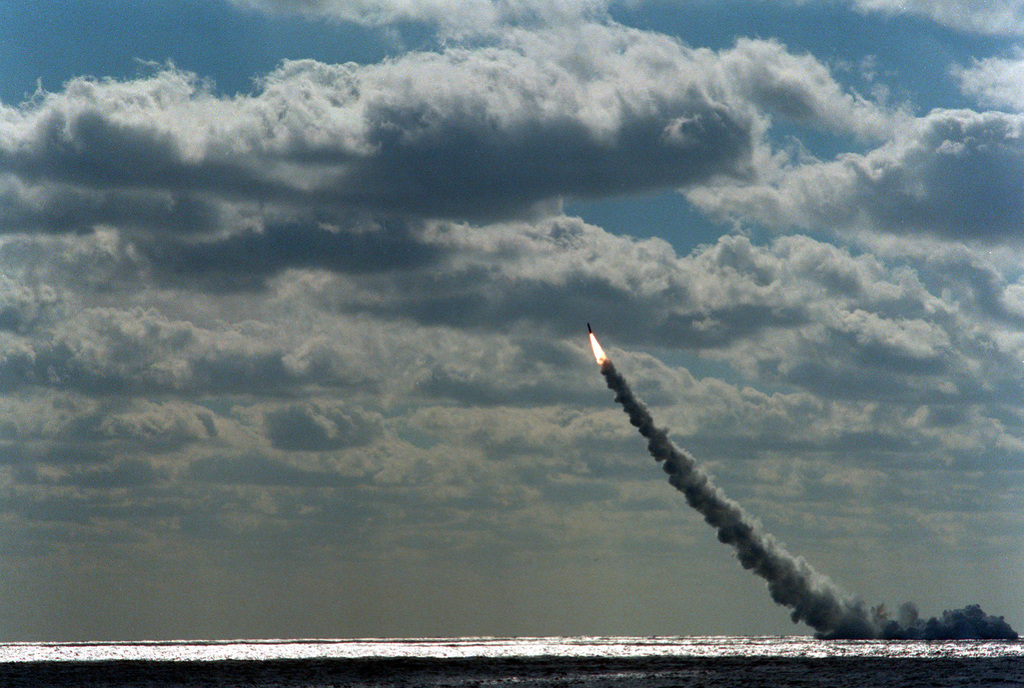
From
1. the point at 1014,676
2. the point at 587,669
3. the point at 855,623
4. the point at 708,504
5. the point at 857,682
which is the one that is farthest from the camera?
the point at 855,623

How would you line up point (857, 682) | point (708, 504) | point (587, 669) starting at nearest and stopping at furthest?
1. point (857, 682)
2. point (708, 504)
3. point (587, 669)

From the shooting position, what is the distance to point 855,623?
7721 inches

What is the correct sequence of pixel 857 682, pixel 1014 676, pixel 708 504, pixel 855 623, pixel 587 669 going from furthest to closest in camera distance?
pixel 855 623
pixel 587 669
pixel 708 504
pixel 1014 676
pixel 857 682

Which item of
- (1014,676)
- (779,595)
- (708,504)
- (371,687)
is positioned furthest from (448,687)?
(1014,676)

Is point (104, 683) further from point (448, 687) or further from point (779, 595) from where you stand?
point (779, 595)

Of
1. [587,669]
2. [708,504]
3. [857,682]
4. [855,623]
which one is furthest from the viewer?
[855,623]

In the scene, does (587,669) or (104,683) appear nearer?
(104,683)

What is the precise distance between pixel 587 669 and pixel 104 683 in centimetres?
6778

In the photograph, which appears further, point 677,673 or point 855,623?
point 855,623

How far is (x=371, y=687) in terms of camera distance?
502 feet

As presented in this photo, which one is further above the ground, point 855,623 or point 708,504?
point 708,504

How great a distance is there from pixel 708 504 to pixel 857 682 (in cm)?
3208

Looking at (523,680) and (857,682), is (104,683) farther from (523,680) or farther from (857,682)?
(857,682)

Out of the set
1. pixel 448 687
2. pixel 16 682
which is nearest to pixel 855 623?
pixel 448 687
